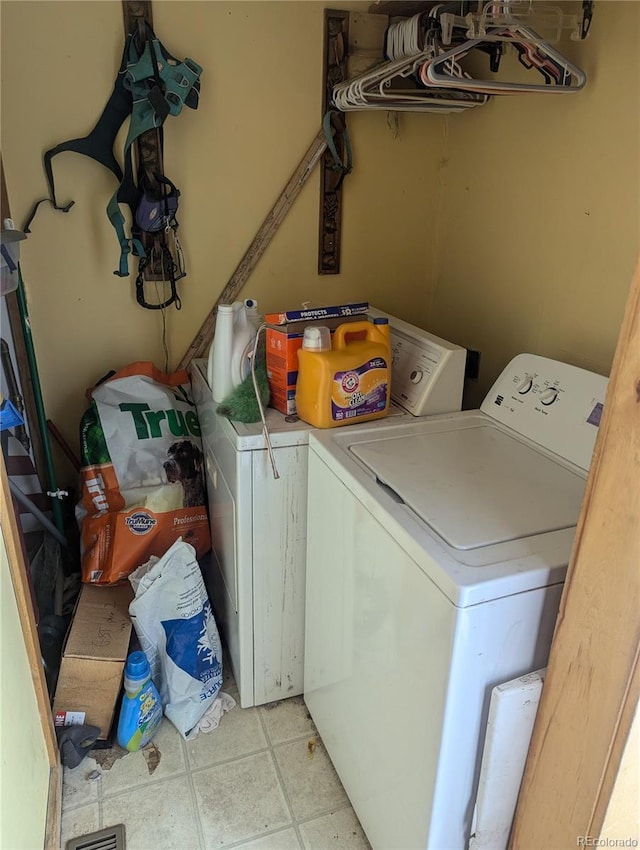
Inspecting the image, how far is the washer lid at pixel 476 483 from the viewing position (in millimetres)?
1173

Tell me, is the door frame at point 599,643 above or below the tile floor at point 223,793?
above

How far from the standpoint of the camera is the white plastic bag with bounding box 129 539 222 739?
1740 mm

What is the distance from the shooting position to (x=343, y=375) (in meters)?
1.54

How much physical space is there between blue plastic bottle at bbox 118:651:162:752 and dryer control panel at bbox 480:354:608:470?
1.20 metres

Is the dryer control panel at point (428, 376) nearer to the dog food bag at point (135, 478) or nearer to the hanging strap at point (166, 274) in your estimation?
the dog food bag at point (135, 478)

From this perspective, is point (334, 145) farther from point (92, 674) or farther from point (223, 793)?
point (223, 793)

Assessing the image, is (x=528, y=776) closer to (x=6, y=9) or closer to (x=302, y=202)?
(x=302, y=202)

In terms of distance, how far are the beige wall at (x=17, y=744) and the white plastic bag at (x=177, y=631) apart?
37 centimetres

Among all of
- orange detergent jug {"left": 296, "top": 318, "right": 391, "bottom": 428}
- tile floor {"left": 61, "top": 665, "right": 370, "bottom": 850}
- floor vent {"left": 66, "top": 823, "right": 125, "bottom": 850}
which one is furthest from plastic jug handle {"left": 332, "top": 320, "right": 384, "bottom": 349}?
floor vent {"left": 66, "top": 823, "right": 125, "bottom": 850}

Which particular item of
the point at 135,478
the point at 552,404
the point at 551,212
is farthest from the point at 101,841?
the point at 551,212

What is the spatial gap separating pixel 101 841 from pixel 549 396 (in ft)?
5.11

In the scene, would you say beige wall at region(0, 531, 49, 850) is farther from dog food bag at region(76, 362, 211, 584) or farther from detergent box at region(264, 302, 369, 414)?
detergent box at region(264, 302, 369, 414)

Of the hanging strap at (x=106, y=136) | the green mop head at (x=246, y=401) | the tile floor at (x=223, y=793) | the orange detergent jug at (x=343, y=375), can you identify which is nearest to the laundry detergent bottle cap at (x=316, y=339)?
the orange detergent jug at (x=343, y=375)

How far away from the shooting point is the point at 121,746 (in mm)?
1739
